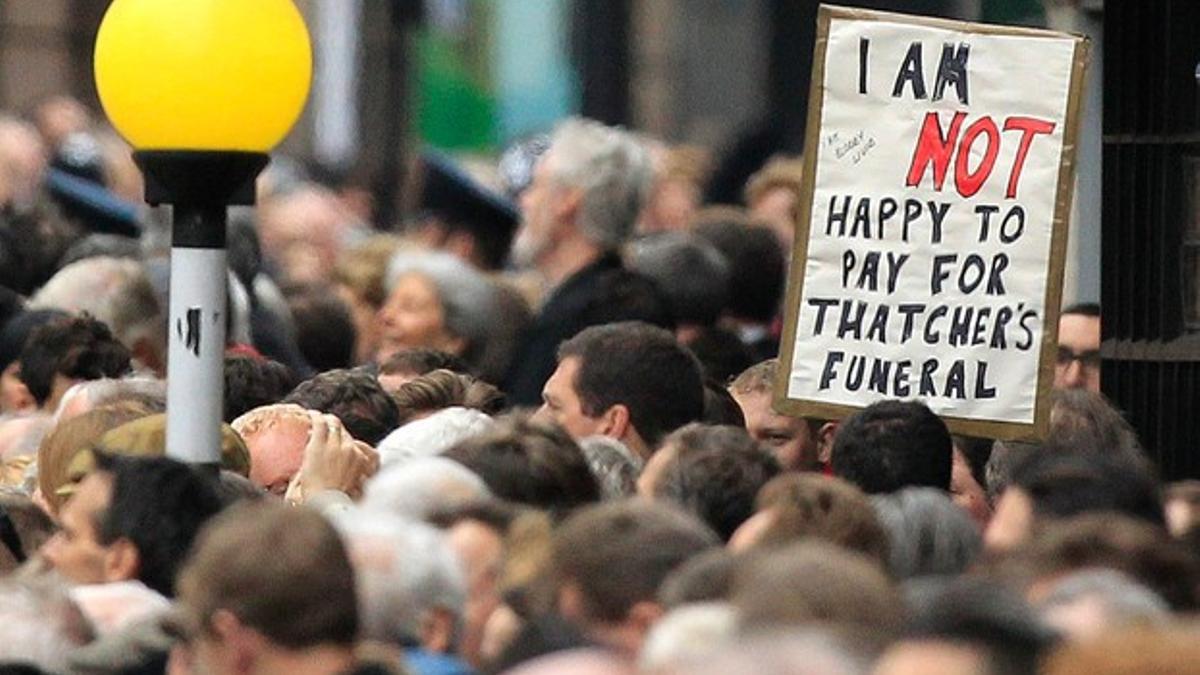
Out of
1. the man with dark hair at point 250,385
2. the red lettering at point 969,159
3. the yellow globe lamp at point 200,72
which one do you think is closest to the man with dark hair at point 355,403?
the man with dark hair at point 250,385

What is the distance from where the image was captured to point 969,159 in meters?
10.5

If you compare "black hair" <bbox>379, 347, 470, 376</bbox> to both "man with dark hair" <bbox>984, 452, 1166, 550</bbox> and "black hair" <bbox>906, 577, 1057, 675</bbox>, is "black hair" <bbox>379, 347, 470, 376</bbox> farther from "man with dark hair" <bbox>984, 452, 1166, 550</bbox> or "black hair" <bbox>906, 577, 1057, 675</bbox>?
"black hair" <bbox>906, 577, 1057, 675</bbox>

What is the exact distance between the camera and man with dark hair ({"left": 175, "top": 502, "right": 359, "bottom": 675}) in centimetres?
716

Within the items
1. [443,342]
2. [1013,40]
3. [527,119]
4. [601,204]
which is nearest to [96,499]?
[1013,40]

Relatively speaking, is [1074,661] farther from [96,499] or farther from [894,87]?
[894,87]

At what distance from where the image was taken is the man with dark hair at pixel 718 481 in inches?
350

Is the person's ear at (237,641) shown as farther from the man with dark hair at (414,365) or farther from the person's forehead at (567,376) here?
the man with dark hair at (414,365)

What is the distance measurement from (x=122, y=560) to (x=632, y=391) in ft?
7.29

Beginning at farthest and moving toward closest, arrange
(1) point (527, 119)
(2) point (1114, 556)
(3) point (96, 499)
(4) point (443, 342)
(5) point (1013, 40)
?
(1) point (527, 119)
(4) point (443, 342)
(5) point (1013, 40)
(3) point (96, 499)
(2) point (1114, 556)

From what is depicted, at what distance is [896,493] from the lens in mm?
9000

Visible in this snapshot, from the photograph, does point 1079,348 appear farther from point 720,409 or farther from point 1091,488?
point 1091,488

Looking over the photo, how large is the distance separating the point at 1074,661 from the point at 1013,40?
4.54m

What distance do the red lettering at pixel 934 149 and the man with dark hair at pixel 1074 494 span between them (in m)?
2.31

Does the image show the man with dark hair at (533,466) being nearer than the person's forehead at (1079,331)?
Yes
